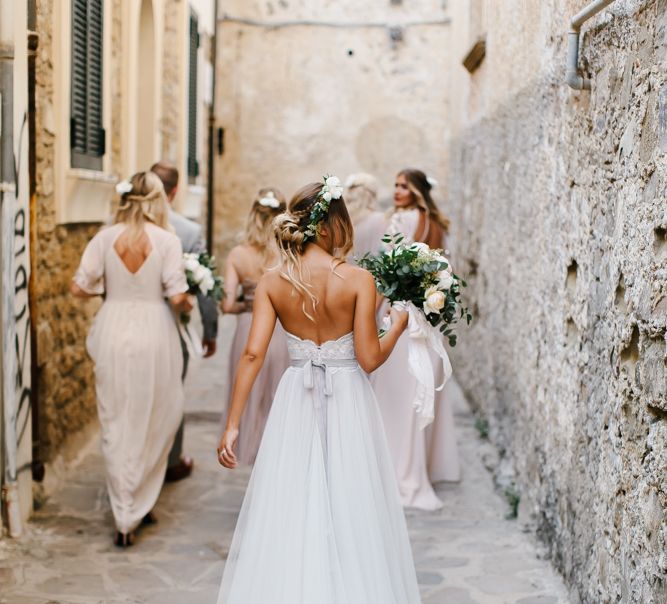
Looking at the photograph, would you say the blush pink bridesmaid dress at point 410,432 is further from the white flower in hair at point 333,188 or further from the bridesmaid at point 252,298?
the white flower in hair at point 333,188

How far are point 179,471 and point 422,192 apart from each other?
2398mm

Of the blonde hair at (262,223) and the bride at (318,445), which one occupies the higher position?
the blonde hair at (262,223)

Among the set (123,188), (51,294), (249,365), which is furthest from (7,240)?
(249,365)

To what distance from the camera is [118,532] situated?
5.49 metres

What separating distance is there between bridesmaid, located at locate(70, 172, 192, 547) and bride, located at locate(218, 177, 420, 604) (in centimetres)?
165

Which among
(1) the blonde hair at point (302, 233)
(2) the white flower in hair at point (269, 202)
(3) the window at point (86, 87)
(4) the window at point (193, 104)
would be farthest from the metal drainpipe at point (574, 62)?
(4) the window at point (193, 104)

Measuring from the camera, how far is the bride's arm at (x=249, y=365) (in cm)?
385

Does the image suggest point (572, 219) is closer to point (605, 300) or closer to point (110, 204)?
point (605, 300)

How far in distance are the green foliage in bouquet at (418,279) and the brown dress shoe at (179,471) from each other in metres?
3.13

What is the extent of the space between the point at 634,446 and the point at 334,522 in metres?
1.09

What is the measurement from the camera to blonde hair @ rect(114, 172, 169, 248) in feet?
18.1

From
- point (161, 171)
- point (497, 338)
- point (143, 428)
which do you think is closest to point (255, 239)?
point (161, 171)

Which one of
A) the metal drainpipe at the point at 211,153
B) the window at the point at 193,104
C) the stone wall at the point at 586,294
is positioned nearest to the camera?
the stone wall at the point at 586,294

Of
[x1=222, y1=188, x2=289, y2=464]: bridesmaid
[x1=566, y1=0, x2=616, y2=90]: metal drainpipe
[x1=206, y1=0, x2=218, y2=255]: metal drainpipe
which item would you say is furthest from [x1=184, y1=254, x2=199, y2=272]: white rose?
[x1=206, y1=0, x2=218, y2=255]: metal drainpipe
